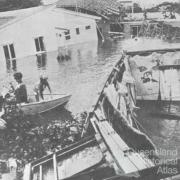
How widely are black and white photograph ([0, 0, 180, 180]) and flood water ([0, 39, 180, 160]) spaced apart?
7 centimetres

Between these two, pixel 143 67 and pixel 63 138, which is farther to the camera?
pixel 143 67

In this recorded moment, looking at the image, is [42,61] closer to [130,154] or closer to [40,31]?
[40,31]

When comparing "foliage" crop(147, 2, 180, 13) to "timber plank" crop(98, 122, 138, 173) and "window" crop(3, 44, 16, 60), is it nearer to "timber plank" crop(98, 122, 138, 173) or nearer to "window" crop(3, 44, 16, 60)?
"window" crop(3, 44, 16, 60)

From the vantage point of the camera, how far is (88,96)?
18.7 m

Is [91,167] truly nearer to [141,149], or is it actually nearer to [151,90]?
[141,149]

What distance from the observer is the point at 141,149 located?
8.59m

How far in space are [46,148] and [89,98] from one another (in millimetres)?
6767

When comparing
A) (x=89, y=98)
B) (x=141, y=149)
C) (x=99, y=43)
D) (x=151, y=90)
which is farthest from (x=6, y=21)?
(x=141, y=149)

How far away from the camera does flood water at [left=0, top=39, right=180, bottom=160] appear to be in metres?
14.6

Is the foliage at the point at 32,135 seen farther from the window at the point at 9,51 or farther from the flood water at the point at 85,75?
the window at the point at 9,51

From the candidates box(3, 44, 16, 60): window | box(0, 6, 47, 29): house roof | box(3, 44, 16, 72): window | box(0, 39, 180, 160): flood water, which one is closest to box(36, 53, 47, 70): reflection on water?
box(0, 39, 180, 160): flood water

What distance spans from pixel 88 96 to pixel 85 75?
5206mm

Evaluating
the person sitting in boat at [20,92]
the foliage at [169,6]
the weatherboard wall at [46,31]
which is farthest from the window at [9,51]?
the foliage at [169,6]

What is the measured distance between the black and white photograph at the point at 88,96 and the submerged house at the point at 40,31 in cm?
10
